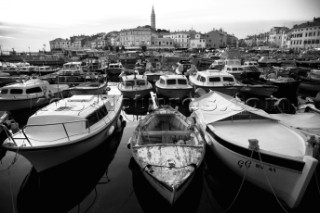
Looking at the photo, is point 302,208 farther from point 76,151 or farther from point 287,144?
point 76,151

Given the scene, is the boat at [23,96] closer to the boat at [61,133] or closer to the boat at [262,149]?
the boat at [61,133]

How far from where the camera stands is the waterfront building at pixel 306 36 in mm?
84069

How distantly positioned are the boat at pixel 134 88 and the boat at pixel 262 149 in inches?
393

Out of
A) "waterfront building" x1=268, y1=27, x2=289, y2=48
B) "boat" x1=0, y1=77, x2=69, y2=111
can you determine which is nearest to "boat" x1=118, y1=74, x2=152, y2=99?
"boat" x1=0, y1=77, x2=69, y2=111

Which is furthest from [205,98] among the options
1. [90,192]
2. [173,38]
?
[173,38]

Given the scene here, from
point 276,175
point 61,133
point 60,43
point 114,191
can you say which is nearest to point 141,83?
point 61,133

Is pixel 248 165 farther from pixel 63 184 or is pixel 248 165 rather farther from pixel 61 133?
pixel 61 133

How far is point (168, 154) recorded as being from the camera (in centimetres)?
812

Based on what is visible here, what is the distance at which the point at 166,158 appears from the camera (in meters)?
7.86

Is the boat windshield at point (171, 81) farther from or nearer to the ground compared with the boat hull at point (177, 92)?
farther from the ground

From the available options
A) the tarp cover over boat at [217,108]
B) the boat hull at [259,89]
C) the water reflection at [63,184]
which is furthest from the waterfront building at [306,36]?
the water reflection at [63,184]

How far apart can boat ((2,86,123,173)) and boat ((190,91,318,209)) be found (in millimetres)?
5472

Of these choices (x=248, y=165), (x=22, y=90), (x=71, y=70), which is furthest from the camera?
(x=71, y=70)

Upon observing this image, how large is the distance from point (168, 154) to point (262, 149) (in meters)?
3.36
